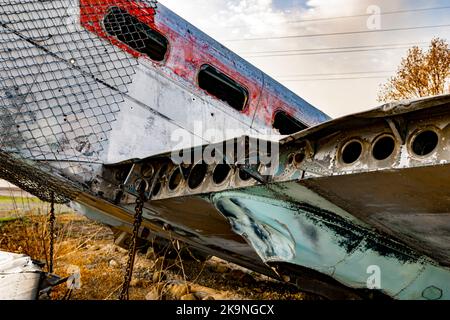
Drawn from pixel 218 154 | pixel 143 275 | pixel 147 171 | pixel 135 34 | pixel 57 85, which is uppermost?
pixel 135 34

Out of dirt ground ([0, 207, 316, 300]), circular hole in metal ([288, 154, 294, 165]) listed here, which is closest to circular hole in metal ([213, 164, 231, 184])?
circular hole in metal ([288, 154, 294, 165])

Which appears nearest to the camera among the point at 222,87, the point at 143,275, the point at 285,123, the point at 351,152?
the point at 351,152

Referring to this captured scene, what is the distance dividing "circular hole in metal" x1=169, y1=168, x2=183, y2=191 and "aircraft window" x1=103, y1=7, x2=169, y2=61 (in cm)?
164

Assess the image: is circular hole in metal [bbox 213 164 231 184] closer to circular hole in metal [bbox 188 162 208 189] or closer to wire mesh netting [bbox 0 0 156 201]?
circular hole in metal [bbox 188 162 208 189]

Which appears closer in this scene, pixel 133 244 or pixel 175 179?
pixel 133 244

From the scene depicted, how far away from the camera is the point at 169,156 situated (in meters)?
3.24

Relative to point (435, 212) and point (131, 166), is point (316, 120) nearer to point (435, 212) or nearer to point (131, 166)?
point (131, 166)

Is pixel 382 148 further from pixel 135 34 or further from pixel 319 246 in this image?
pixel 135 34

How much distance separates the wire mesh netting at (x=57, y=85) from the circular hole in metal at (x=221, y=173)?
4.67ft

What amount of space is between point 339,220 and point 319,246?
26 centimetres

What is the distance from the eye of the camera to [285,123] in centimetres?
606

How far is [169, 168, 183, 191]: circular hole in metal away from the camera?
3.33 m

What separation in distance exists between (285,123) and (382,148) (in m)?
4.15

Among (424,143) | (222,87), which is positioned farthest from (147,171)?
(424,143)
